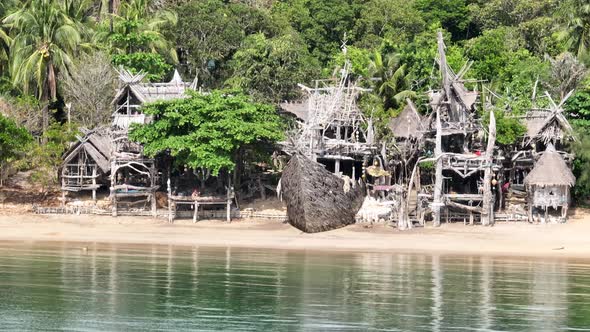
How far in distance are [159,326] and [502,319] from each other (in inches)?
322

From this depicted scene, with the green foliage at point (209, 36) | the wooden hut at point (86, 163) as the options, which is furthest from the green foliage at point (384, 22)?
the wooden hut at point (86, 163)

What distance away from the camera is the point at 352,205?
159 feet

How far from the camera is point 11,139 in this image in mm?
49844

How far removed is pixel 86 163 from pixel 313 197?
11.3 metres

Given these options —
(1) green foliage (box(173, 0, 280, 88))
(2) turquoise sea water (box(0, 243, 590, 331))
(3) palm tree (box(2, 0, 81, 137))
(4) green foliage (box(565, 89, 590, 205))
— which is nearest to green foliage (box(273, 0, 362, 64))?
(1) green foliage (box(173, 0, 280, 88))

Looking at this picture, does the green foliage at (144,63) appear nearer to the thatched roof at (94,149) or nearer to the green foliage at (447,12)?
the thatched roof at (94,149)

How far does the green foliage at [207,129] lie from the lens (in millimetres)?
48312

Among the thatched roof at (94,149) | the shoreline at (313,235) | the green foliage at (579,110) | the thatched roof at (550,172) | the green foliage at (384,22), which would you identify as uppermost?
the green foliage at (384,22)

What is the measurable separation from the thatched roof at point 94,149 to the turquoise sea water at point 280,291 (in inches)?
352

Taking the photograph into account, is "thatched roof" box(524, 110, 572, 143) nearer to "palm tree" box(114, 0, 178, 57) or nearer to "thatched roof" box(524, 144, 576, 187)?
"thatched roof" box(524, 144, 576, 187)

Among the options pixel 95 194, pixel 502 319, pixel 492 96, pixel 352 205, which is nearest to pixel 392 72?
pixel 492 96

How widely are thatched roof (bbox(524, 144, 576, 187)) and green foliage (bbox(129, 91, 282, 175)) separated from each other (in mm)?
10488

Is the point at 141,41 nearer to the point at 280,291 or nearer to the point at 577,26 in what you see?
the point at 577,26

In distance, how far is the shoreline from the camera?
44312 mm
